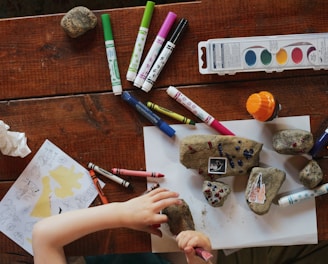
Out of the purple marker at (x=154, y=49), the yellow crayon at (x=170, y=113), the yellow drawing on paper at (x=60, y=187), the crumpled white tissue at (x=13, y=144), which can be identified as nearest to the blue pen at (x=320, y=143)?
the yellow crayon at (x=170, y=113)

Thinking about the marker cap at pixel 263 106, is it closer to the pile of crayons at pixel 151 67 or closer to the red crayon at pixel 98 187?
the pile of crayons at pixel 151 67

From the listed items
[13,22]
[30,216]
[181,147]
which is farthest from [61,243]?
[13,22]

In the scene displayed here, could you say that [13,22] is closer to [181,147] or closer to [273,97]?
[181,147]

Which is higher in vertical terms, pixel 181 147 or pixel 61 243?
pixel 181 147

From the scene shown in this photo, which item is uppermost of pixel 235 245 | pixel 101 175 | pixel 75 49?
pixel 75 49

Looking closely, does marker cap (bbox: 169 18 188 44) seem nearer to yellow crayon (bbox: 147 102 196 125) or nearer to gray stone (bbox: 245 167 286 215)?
yellow crayon (bbox: 147 102 196 125)

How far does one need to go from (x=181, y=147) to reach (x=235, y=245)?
219 mm

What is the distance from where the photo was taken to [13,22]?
92 cm

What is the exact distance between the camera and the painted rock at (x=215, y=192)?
89 centimetres

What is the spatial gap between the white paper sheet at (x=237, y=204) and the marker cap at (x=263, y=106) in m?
0.04

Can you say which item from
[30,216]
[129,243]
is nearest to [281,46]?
[129,243]

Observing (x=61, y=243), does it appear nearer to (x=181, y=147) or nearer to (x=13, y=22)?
(x=181, y=147)

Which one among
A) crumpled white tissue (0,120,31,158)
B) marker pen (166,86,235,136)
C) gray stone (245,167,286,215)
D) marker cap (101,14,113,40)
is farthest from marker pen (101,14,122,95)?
gray stone (245,167,286,215)

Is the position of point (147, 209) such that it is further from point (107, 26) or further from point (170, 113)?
point (107, 26)
